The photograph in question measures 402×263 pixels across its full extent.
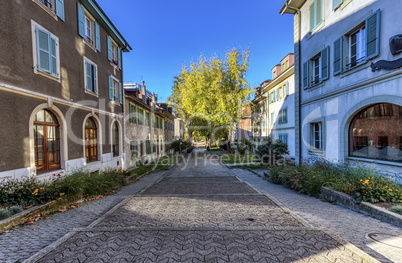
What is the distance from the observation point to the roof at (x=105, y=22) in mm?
10080

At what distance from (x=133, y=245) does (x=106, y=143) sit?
974 cm

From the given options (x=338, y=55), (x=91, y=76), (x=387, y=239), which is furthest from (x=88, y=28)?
(x=387, y=239)

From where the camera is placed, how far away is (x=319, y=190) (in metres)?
6.55

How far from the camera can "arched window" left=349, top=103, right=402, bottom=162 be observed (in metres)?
6.24

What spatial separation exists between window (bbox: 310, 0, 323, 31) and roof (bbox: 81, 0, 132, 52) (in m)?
10.8

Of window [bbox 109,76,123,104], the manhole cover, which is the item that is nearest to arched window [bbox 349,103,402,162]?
the manhole cover

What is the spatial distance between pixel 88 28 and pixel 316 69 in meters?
12.1

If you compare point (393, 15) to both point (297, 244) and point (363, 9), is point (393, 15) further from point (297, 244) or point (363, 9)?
point (297, 244)

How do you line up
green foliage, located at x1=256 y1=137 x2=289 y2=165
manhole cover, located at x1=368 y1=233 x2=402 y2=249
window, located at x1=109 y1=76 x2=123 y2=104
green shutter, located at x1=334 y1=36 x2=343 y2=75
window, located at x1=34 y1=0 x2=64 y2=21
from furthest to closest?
window, located at x1=109 y1=76 x2=123 y2=104
green foliage, located at x1=256 y1=137 x2=289 y2=165
green shutter, located at x1=334 y1=36 x2=343 y2=75
window, located at x1=34 y1=0 x2=64 y2=21
manhole cover, located at x1=368 y1=233 x2=402 y2=249

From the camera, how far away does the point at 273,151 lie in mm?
12391

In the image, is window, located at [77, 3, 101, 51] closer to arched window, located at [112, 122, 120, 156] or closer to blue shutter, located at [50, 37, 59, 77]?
blue shutter, located at [50, 37, 59, 77]

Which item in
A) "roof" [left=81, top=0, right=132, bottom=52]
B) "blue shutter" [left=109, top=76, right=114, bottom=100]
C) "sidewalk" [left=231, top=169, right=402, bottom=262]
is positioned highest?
"roof" [left=81, top=0, right=132, bottom=52]

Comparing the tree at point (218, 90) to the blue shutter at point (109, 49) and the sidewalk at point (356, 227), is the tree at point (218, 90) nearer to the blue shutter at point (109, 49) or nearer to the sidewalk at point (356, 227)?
the blue shutter at point (109, 49)

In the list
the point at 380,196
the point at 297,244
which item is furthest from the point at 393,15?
the point at 297,244
